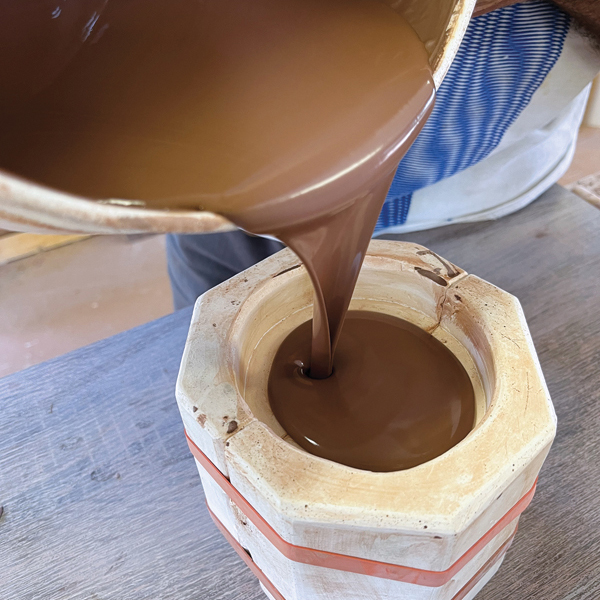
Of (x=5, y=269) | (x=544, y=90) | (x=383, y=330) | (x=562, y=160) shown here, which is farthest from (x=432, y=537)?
(x=5, y=269)

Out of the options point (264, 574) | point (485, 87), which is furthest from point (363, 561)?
point (485, 87)

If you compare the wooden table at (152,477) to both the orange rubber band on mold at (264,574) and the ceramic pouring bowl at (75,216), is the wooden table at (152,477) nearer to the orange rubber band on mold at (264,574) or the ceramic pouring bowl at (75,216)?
the orange rubber band on mold at (264,574)

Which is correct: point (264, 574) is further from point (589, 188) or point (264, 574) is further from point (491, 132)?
point (589, 188)

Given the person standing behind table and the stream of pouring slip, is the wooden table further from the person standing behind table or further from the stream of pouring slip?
the stream of pouring slip

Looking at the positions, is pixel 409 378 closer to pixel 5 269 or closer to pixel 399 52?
pixel 399 52

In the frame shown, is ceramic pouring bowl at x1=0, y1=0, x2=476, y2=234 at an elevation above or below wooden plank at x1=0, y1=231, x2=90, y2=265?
above

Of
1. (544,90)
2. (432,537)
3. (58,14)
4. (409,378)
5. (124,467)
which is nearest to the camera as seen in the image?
(432,537)

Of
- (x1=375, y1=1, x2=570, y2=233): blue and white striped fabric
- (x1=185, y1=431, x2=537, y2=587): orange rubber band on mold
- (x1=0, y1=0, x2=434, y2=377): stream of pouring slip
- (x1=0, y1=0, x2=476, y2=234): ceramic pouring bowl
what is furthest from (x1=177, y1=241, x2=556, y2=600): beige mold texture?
(x1=375, y1=1, x2=570, y2=233): blue and white striped fabric
